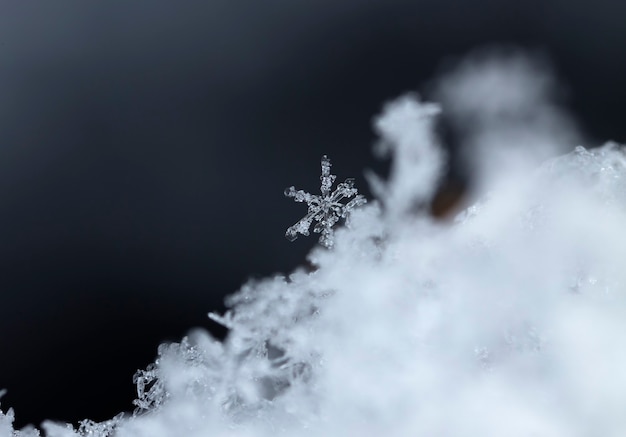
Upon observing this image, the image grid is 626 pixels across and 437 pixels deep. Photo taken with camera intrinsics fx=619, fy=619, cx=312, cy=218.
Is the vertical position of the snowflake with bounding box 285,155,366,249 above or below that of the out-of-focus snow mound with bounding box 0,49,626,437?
above

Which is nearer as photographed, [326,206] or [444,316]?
[444,316]

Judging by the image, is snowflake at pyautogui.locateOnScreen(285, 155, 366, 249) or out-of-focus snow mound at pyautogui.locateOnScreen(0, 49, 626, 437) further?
snowflake at pyautogui.locateOnScreen(285, 155, 366, 249)

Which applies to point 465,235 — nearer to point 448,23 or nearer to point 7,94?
point 448,23

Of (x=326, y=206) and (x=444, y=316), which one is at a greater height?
(x=326, y=206)

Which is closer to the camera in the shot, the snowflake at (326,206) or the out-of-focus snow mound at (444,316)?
the out-of-focus snow mound at (444,316)

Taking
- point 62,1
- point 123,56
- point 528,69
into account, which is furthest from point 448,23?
point 62,1

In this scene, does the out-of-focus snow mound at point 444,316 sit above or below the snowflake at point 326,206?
below
